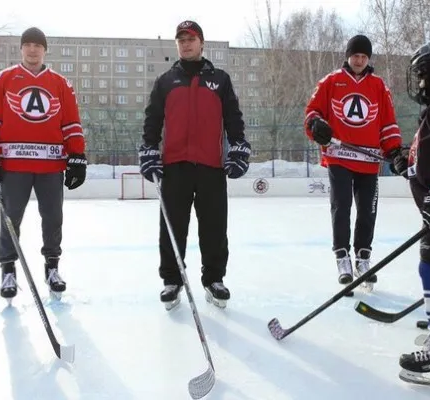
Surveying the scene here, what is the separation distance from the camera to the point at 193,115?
2.38 metres

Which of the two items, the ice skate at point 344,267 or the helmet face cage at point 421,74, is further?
the ice skate at point 344,267

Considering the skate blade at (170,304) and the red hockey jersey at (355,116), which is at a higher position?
the red hockey jersey at (355,116)

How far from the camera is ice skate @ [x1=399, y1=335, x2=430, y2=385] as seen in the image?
5.14 feet

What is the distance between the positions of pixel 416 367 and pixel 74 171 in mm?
1698

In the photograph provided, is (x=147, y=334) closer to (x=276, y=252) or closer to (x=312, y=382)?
(x=312, y=382)

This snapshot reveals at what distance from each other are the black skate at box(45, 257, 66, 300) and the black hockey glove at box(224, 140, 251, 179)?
973 mm

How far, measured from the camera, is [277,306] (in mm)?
2469

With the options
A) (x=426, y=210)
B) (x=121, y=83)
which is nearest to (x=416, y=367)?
(x=426, y=210)

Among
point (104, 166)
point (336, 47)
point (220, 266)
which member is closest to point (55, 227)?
point (220, 266)

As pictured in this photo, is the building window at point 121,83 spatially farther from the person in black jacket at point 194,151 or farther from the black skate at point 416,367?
the black skate at point 416,367

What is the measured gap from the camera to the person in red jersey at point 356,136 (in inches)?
110

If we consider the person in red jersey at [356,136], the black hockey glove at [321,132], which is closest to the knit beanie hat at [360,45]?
the person in red jersey at [356,136]

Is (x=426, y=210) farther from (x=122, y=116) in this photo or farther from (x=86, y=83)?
(x=86, y=83)

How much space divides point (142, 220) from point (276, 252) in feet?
9.44
